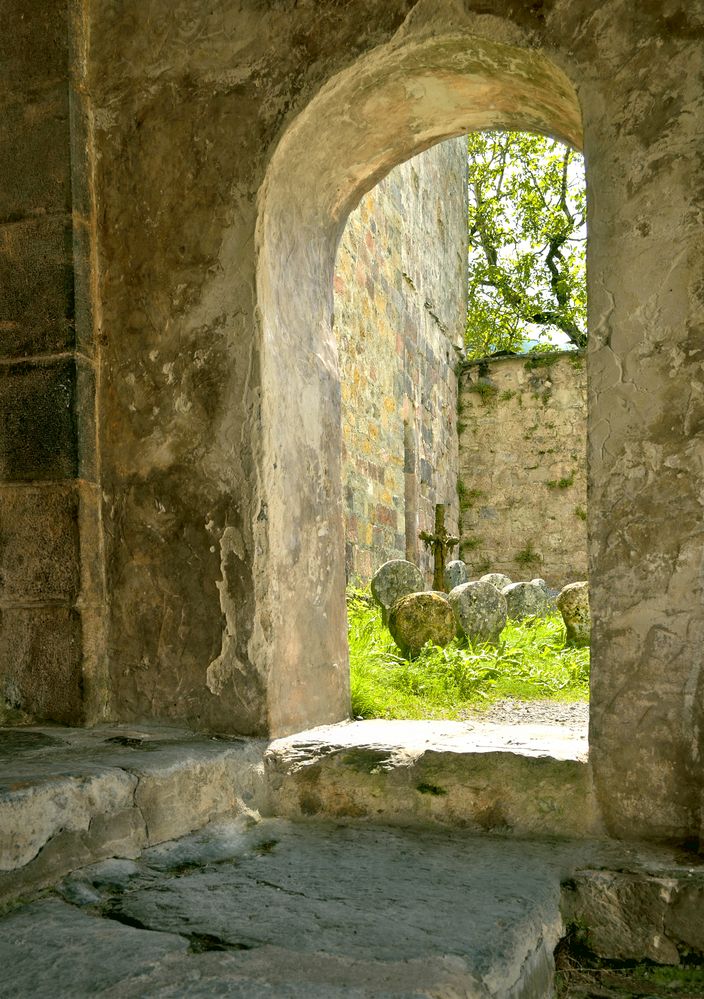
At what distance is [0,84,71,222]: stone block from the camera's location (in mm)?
2799

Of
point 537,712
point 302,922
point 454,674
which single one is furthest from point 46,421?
point 454,674

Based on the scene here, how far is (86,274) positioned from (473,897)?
2153 millimetres

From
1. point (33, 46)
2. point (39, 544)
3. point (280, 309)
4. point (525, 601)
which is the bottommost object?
point (525, 601)

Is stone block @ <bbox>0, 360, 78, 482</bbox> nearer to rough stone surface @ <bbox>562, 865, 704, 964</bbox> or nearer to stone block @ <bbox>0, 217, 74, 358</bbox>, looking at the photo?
stone block @ <bbox>0, 217, 74, 358</bbox>

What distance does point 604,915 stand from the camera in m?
1.96

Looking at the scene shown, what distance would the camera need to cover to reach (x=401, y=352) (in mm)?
8961

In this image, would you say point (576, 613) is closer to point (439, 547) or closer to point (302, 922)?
point (439, 547)

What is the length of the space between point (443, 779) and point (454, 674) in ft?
6.94

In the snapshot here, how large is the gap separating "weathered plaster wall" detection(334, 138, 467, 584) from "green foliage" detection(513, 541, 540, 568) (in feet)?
3.53

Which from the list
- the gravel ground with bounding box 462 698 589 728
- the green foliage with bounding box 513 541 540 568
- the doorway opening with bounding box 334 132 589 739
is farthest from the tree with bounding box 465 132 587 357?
the gravel ground with bounding box 462 698 589 728

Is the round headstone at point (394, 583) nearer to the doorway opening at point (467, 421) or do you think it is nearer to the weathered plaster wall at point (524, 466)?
the doorway opening at point (467, 421)

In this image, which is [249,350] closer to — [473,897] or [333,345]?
[333,345]

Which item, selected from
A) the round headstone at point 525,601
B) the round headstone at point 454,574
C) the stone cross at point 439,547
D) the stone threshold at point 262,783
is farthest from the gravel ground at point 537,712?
the round headstone at point 454,574

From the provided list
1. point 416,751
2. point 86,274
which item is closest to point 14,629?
point 86,274
